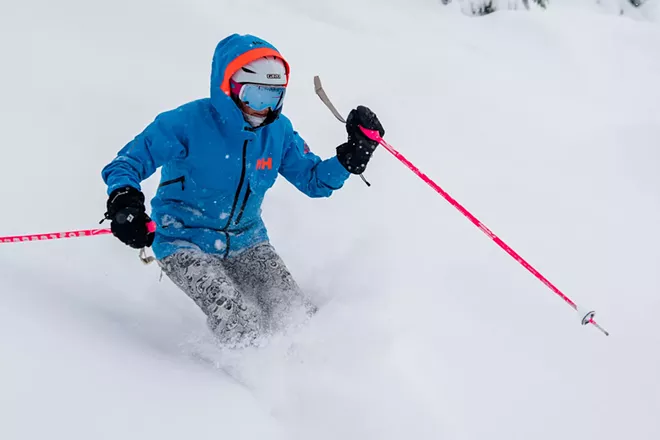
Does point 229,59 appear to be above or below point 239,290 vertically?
above

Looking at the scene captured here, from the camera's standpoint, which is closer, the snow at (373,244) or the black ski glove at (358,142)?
the snow at (373,244)

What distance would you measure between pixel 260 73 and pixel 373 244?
4.70 ft

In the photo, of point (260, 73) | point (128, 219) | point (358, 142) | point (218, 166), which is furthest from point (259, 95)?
point (128, 219)

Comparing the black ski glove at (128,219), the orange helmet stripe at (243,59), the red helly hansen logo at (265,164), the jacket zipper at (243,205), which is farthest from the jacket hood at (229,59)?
the black ski glove at (128,219)

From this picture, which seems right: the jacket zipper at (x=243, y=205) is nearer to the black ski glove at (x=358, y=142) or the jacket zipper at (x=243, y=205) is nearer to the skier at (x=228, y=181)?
the skier at (x=228, y=181)

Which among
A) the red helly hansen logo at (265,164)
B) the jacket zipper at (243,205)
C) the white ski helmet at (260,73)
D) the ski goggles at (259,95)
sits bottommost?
the jacket zipper at (243,205)

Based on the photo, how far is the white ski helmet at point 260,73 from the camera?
2621 millimetres

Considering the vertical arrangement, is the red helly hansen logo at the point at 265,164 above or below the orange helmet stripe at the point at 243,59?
below

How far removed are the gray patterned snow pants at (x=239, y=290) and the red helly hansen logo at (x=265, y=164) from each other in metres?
0.45

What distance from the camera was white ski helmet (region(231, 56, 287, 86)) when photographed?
103 inches

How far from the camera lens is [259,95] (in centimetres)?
267

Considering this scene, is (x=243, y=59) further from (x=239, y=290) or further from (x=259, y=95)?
(x=239, y=290)

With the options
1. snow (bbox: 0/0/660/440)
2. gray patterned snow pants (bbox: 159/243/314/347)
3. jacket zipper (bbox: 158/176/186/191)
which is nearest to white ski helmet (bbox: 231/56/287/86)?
jacket zipper (bbox: 158/176/186/191)

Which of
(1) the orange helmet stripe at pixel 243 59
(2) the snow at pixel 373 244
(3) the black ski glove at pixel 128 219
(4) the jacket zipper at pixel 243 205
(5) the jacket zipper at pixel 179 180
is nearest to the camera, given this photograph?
(2) the snow at pixel 373 244
